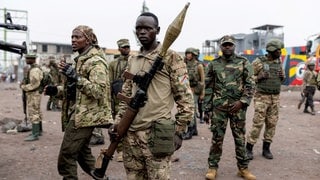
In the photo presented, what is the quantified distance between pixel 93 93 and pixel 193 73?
4119 mm

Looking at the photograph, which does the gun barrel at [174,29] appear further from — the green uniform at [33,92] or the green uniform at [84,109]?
the green uniform at [33,92]

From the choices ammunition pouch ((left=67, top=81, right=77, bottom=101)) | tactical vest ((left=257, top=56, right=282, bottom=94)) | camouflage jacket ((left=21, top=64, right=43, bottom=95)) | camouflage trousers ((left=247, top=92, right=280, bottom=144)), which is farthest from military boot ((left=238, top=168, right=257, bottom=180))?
camouflage jacket ((left=21, top=64, right=43, bottom=95))

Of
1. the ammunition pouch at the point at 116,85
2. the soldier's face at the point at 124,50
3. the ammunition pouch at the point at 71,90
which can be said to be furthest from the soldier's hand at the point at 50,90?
the soldier's face at the point at 124,50

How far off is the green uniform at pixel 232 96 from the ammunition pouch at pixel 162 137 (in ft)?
6.46

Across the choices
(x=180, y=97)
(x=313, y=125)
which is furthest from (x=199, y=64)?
Result: (x=180, y=97)

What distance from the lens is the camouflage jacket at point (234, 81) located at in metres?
4.29

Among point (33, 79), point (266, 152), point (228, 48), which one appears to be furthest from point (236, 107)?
point (33, 79)

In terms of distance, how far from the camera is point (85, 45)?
11.3 feet

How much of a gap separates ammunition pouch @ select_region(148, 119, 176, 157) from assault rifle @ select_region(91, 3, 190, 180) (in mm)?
202

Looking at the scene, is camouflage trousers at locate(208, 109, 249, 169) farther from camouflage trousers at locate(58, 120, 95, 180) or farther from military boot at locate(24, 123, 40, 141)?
military boot at locate(24, 123, 40, 141)

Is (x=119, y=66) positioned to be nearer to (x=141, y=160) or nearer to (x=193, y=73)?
(x=193, y=73)

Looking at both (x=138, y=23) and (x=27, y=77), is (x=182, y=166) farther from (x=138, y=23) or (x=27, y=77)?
(x=27, y=77)

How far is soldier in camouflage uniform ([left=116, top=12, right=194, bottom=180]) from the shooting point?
8.38ft

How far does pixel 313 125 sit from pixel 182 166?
5422mm
